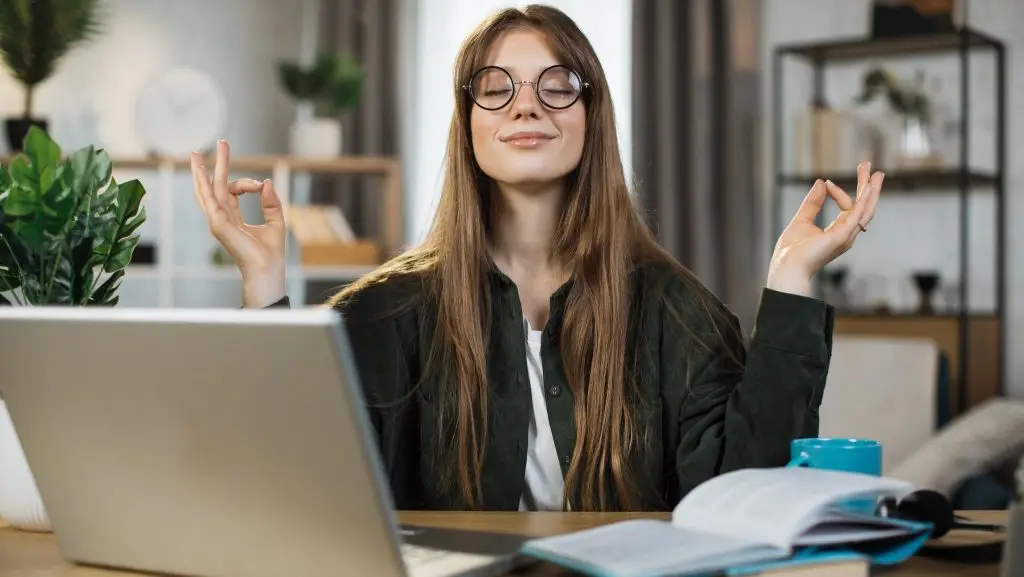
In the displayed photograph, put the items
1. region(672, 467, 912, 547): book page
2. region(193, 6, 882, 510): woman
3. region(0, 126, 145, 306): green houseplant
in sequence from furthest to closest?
region(193, 6, 882, 510): woman → region(0, 126, 145, 306): green houseplant → region(672, 467, 912, 547): book page

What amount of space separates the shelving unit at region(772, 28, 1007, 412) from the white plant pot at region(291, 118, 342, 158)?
1.67m

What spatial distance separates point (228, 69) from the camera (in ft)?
17.6

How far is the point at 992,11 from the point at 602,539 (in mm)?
3846

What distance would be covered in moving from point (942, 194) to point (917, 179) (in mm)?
274

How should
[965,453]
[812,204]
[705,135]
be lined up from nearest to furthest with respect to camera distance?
[812,204], [965,453], [705,135]

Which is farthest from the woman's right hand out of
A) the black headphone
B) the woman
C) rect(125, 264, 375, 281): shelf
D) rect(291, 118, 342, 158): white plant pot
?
rect(291, 118, 342, 158): white plant pot

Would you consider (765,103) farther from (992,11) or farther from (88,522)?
(88,522)

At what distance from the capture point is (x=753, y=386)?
148cm

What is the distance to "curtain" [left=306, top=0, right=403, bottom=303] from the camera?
5305mm

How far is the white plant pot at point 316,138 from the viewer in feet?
15.9

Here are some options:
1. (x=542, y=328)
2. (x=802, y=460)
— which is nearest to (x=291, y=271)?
(x=542, y=328)

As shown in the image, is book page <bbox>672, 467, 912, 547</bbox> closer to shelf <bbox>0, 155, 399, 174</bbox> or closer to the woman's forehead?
the woman's forehead

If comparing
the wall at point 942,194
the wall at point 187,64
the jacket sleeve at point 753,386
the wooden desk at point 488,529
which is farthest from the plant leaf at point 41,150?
the wall at point 187,64

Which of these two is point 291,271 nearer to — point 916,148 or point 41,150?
point 916,148
